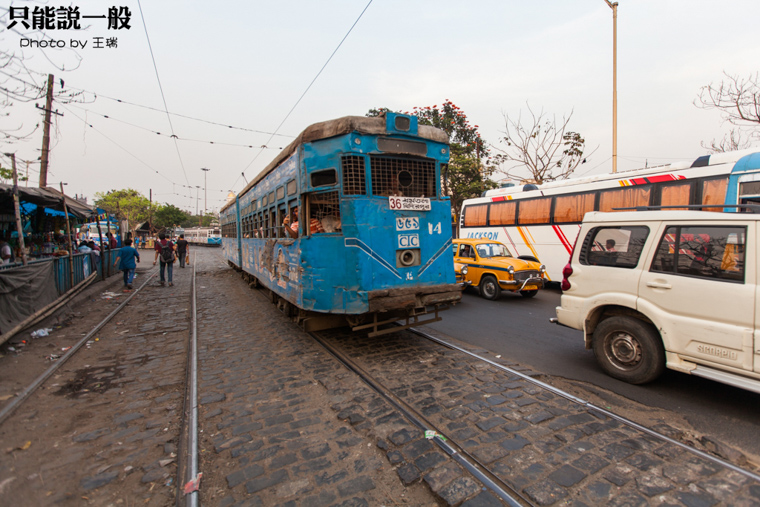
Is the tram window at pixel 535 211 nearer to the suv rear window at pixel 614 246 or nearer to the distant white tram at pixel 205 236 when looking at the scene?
the suv rear window at pixel 614 246

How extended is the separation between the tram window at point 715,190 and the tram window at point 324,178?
28.5 feet

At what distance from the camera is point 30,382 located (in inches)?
181

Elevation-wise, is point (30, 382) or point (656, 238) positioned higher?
point (656, 238)

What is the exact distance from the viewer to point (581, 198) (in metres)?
11.0

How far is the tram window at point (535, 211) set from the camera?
11945 mm

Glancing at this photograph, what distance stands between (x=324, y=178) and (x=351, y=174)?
18.2 inches

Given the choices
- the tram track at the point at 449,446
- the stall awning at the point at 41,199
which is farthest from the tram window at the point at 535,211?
the stall awning at the point at 41,199

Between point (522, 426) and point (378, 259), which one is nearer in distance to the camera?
point (522, 426)

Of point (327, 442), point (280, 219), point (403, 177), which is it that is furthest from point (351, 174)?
point (327, 442)

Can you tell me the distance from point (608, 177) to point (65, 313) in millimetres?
14741

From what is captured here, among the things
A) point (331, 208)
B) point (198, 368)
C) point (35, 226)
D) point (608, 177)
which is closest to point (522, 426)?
point (331, 208)

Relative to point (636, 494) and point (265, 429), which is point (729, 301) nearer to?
point (636, 494)

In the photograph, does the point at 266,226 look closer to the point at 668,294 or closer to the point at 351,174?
the point at 351,174

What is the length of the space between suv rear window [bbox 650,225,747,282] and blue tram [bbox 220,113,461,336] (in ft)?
8.86
